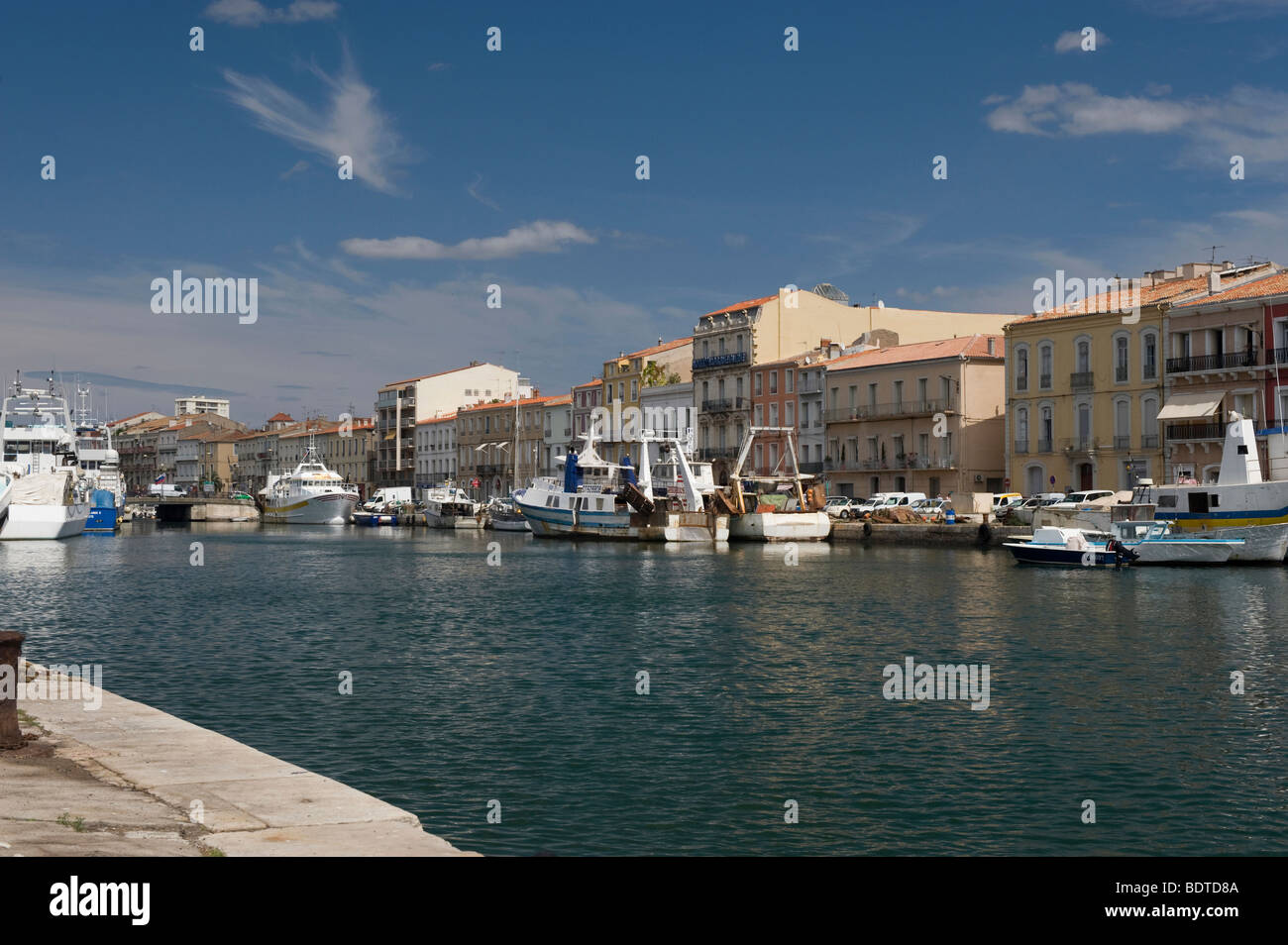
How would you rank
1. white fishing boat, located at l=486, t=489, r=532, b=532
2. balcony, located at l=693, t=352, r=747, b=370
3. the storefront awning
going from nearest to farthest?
the storefront awning, white fishing boat, located at l=486, t=489, r=532, b=532, balcony, located at l=693, t=352, r=747, b=370

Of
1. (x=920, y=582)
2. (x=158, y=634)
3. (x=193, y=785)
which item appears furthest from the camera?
(x=920, y=582)

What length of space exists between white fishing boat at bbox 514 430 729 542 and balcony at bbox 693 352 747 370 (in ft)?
53.7

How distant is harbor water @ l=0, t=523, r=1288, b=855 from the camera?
40.1 feet

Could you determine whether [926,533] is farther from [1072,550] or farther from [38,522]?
[38,522]

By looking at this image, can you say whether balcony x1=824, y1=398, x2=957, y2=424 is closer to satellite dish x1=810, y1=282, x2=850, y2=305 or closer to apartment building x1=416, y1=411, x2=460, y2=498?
satellite dish x1=810, y1=282, x2=850, y2=305

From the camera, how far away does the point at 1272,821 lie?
12211mm

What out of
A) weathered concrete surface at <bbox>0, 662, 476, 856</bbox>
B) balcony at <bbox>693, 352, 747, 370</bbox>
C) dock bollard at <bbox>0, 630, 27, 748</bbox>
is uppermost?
balcony at <bbox>693, 352, 747, 370</bbox>

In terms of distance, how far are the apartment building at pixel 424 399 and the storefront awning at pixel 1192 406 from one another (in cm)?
8933

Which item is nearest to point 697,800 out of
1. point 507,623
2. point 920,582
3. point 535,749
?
point 535,749

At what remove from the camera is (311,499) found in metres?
119

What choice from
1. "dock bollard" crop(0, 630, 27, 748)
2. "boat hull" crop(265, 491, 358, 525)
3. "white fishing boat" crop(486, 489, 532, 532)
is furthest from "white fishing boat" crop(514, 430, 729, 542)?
"dock bollard" crop(0, 630, 27, 748)

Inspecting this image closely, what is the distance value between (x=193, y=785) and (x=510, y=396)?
13286 cm

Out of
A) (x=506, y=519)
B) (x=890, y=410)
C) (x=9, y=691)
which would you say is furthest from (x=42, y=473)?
(x=9, y=691)
